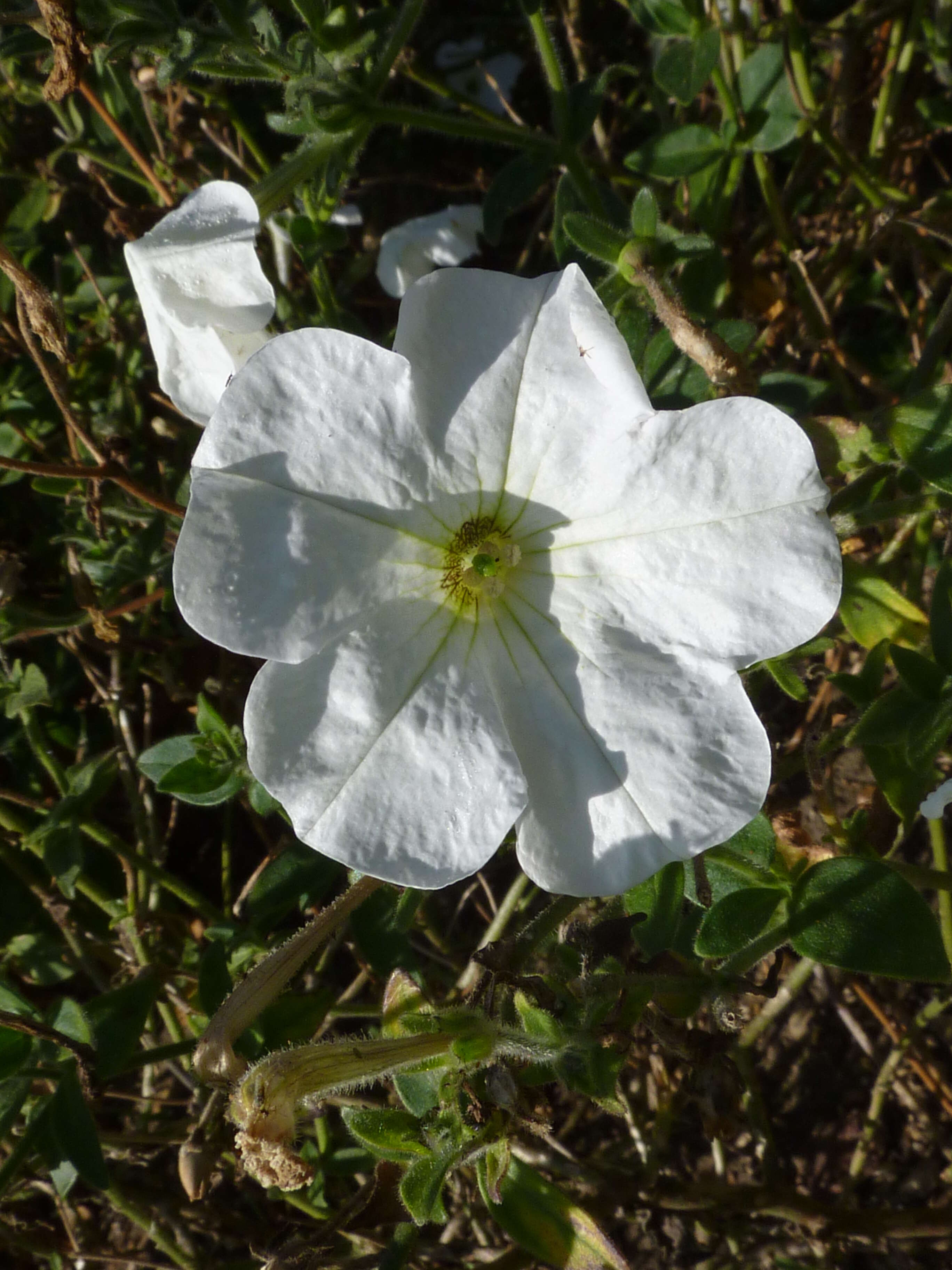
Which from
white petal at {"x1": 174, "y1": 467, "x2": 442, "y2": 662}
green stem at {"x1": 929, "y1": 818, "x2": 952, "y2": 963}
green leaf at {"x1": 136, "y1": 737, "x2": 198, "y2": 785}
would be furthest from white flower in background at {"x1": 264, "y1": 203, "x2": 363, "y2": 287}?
green stem at {"x1": 929, "y1": 818, "x2": 952, "y2": 963}

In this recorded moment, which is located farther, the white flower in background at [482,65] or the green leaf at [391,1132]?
the white flower in background at [482,65]

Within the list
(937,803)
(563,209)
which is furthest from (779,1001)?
(563,209)

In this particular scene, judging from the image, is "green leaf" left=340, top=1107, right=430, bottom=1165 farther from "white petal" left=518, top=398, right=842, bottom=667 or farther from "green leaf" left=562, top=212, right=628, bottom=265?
"green leaf" left=562, top=212, right=628, bottom=265

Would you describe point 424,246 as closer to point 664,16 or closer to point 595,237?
point 664,16

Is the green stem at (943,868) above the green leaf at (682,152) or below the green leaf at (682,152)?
below

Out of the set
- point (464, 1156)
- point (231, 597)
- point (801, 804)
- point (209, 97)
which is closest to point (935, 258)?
point (801, 804)

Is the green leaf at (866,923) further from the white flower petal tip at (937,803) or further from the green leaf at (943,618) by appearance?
the green leaf at (943,618)

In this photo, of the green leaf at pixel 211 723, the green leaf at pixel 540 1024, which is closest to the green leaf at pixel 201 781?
the green leaf at pixel 211 723

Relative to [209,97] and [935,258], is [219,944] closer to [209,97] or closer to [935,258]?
[209,97]
